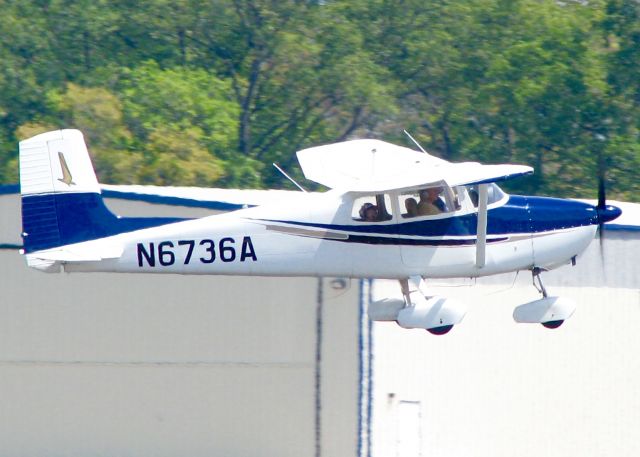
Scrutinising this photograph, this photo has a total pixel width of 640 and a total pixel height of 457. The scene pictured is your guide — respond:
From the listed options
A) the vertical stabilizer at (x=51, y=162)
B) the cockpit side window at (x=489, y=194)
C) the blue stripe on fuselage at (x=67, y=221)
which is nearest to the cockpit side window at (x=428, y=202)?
the cockpit side window at (x=489, y=194)

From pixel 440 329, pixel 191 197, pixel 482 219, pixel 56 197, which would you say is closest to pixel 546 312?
pixel 440 329

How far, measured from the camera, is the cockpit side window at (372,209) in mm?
16062

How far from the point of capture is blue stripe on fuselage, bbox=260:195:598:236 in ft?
52.9

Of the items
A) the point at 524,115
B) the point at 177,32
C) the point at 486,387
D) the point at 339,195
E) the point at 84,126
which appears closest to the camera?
the point at 339,195

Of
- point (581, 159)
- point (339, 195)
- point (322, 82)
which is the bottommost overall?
point (339, 195)

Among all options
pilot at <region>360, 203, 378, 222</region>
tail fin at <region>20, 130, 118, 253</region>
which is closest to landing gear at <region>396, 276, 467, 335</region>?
pilot at <region>360, 203, 378, 222</region>

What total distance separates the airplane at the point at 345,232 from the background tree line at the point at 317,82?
17.8 m

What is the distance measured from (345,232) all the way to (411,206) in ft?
2.71

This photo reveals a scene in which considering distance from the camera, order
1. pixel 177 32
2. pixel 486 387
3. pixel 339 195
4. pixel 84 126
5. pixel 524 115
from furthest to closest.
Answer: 1. pixel 177 32
2. pixel 524 115
3. pixel 84 126
4. pixel 486 387
5. pixel 339 195

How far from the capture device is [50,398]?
61.7ft

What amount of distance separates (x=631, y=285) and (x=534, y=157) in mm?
19737

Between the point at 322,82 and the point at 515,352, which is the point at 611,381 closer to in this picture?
the point at 515,352

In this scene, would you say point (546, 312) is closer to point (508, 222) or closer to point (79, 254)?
point (508, 222)

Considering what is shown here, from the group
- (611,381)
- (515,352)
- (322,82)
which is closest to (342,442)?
(515,352)
